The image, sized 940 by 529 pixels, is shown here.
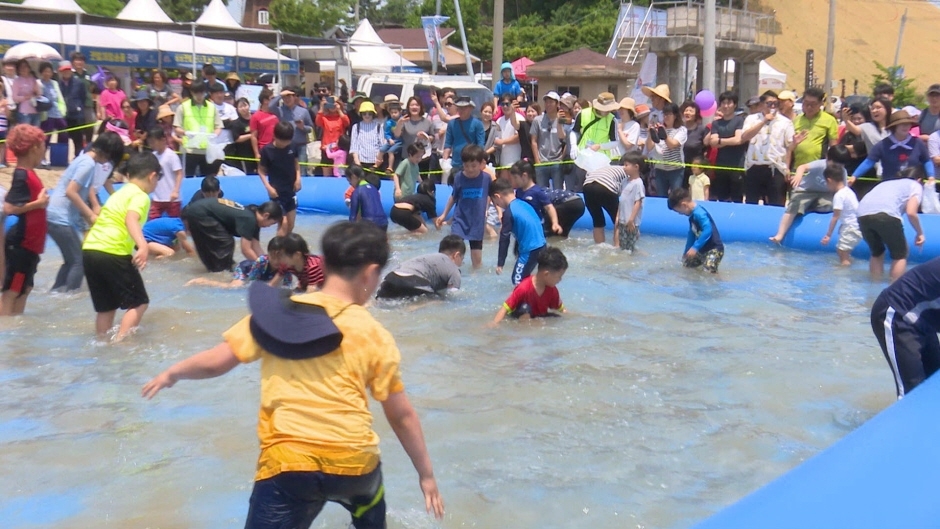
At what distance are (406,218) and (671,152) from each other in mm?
3222

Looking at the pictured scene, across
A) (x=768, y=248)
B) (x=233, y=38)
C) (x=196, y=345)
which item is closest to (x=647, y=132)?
(x=768, y=248)

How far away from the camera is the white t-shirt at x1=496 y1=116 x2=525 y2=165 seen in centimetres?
1277

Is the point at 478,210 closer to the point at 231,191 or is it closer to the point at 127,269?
the point at 127,269

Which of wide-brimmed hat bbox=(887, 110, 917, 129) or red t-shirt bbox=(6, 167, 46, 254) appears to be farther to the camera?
wide-brimmed hat bbox=(887, 110, 917, 129)

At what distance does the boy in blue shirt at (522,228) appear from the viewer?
763 cm

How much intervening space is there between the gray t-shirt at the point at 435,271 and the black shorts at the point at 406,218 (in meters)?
3.40

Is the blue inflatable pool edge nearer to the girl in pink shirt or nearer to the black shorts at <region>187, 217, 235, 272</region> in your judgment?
the black shorts at <region>187, 217, 235, 272</region>

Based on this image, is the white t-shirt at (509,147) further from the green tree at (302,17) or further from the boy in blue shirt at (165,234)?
the green tree at (302,17)

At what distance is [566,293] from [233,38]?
20.1 meters

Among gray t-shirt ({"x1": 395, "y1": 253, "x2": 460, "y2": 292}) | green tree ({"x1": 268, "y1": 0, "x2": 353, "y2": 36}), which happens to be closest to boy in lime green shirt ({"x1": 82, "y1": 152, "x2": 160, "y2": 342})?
gray t-shirt ({"x1": 395, "y1": 253, "x2": 460, "y2": 292})

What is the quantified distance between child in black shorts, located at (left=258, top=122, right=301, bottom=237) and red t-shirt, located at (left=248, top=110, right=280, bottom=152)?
2.96 meters

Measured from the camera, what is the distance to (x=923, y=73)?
82.4 metres

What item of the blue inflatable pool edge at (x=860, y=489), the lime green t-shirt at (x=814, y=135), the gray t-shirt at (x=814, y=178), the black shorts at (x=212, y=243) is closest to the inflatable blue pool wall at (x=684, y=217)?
the gray t-shirt at (x=814, y=178)

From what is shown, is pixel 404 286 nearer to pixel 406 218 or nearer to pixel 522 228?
pixel 522 228
